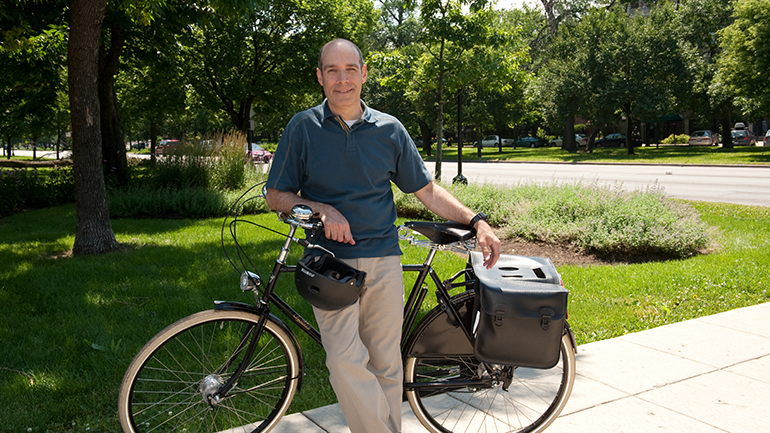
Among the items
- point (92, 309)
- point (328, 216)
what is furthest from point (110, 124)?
point (328, 216)

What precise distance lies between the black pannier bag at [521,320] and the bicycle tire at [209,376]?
37.0 inches

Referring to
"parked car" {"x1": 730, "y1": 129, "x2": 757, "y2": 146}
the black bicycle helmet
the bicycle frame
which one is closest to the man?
the black bicycle helmet

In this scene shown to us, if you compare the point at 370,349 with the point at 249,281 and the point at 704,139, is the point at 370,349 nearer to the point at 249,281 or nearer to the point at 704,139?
the point at 249,281

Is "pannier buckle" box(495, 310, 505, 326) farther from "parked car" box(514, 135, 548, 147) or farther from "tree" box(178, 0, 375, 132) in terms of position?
"parked car" box(514, 135, 548, 147)

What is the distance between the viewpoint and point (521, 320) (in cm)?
262

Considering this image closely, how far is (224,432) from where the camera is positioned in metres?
3.16

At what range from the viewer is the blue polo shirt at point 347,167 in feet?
8.34

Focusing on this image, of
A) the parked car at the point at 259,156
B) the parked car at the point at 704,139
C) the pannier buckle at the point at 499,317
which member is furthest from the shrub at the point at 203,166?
the parked car at the point at 704,139

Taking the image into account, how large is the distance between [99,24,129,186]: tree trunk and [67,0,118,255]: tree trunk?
7212 mm

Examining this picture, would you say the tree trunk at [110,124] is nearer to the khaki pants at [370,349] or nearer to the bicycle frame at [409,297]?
the bicycle frame at [409,297]

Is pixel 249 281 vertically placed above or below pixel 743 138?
below

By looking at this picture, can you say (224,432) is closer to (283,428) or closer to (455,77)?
(283,428)

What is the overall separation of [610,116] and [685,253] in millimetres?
30560

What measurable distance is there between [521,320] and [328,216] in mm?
986
